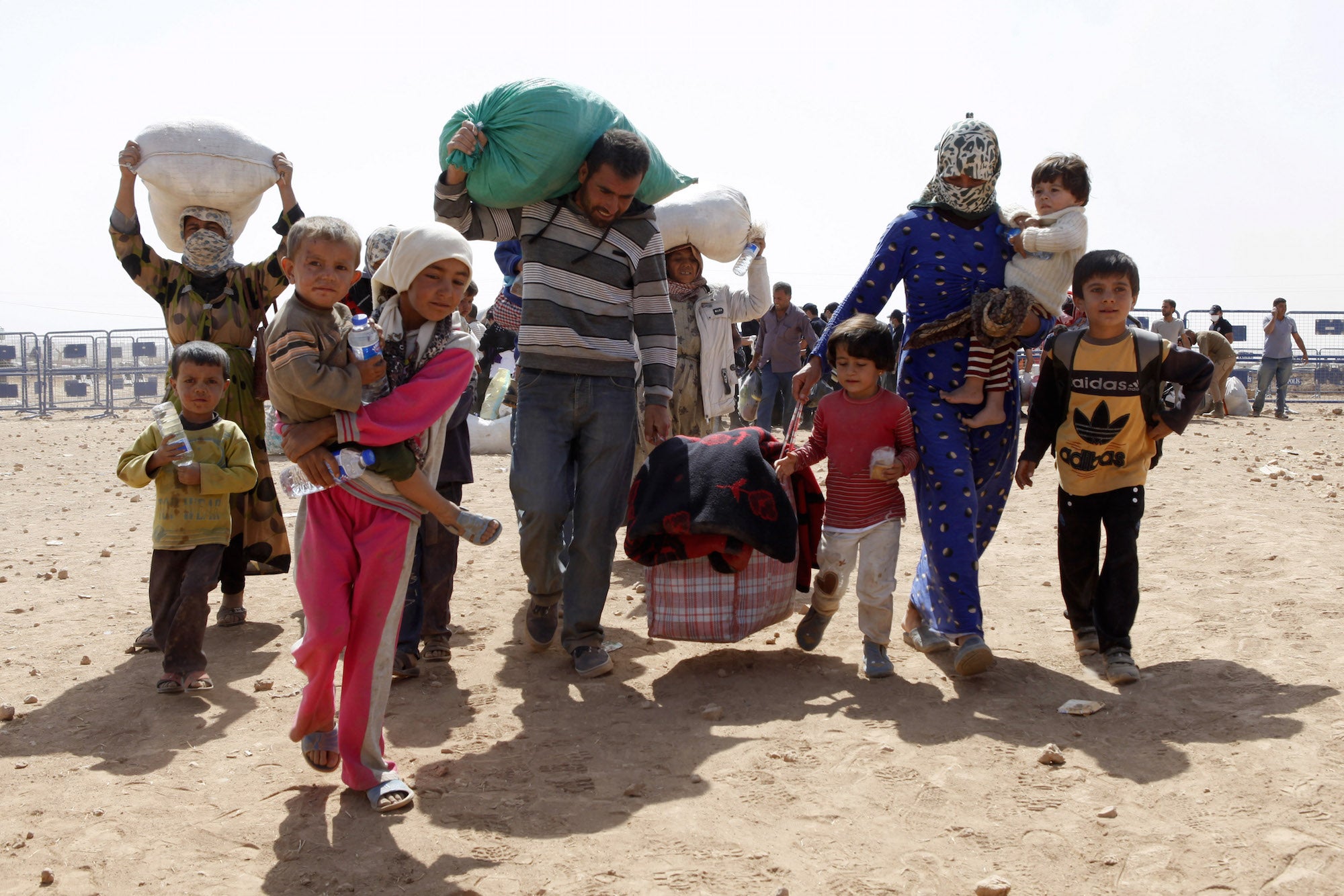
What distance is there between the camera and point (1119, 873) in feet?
9.18

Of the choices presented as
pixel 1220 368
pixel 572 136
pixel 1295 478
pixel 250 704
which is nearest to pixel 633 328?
pixel 572 136

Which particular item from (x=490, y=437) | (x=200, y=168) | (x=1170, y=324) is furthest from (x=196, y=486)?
Answer: (x=1170, y=324)

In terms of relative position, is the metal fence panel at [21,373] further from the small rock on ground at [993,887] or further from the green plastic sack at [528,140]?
the small rock on ground at [993,887]

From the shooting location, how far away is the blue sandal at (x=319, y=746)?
11.2 feet

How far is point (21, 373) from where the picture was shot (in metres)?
23.1

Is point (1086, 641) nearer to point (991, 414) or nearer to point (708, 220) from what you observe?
point (991, 414)

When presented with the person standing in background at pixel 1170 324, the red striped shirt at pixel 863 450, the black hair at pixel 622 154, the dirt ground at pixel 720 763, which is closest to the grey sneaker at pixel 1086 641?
the dirt ground at pixel 720 763

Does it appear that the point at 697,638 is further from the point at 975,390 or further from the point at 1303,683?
the point at 1303,683

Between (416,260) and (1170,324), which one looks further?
(1170,324)

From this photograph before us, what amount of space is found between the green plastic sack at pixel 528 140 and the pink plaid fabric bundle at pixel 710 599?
170cm

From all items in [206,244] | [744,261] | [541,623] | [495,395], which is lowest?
[541,623]

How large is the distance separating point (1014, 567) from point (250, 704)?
4522 millimetres

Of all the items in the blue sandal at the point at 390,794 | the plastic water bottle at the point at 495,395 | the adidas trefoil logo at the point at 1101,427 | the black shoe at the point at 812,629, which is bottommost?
the blue sandal at the point at 390,794

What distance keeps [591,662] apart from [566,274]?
1670 mm
